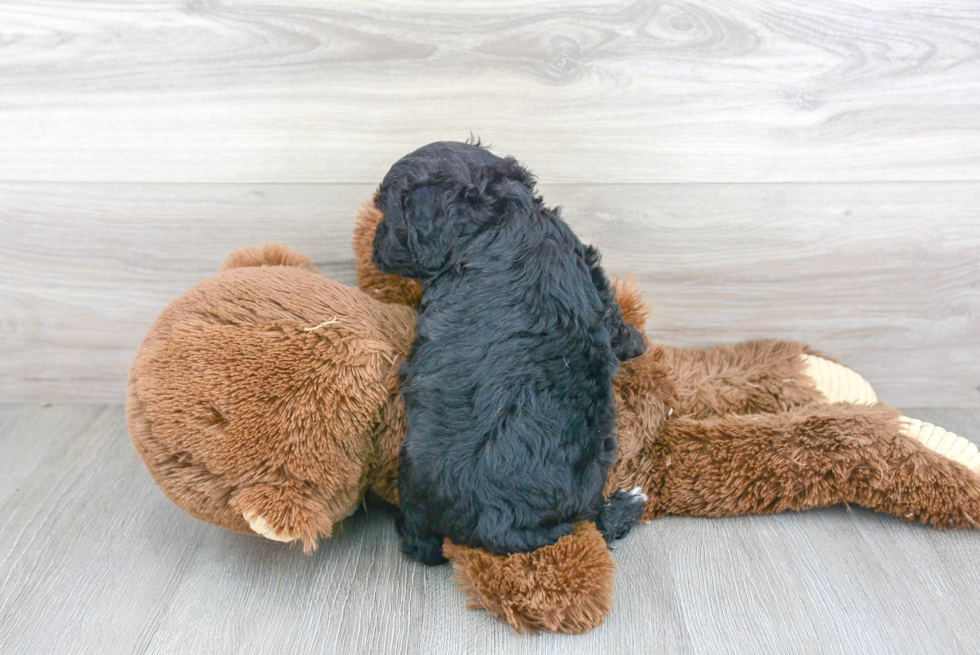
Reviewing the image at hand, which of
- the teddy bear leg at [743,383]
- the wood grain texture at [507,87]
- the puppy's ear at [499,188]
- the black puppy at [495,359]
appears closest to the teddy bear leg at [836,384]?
the teddy bear leg at [743,383]

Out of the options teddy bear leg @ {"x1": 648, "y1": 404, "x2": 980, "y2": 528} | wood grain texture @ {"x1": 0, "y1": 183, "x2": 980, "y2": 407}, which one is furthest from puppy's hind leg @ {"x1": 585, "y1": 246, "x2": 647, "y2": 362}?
wood grain texture @ {"x1": 0, "y1": 183, "x2": 980, "y2": 407}

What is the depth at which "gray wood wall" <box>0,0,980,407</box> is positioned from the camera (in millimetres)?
970

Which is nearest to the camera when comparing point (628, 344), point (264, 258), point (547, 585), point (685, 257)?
point (547, 585)

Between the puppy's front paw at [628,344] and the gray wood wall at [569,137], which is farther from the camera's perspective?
the gray wood wall at [569,137]

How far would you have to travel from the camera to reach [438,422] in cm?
72

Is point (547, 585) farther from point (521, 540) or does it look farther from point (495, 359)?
point (495, 359)

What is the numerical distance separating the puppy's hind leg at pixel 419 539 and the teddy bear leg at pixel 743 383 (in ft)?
1.23

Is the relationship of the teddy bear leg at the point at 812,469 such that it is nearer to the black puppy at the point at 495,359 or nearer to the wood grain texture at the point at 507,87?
the black puppy at the point at 495,359

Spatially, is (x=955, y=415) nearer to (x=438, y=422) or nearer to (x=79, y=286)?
(x=438, y=422)

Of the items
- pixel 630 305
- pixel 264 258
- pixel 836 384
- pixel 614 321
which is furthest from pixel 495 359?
pixel 836 384

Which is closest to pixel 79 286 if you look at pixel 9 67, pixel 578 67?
pixel 9 67

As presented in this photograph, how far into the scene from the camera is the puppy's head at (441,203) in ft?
2.43

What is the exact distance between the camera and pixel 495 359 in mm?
711

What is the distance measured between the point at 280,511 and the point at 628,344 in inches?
16.8
